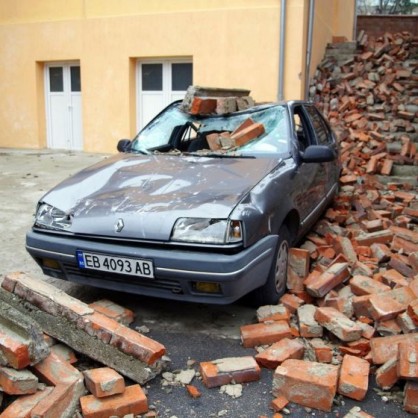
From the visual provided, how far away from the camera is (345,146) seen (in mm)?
8875

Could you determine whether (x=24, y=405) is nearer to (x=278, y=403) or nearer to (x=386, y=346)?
(x=278, y=403)

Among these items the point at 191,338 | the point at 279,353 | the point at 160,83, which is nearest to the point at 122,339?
the point at 191,338

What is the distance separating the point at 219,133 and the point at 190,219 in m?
1.71

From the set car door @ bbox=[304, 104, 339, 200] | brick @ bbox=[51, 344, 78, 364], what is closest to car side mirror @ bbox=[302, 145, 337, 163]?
car door @ bbox=[304, 104, 339, 200]

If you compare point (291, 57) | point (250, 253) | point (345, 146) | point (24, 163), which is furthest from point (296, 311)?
point (24, 163)

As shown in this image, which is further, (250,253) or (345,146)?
(345,146)

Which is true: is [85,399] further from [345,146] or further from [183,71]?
[183,71]

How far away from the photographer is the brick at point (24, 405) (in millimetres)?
2258

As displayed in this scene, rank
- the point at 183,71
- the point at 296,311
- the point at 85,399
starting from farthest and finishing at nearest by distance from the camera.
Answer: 1. the point at 183,71
2. the point at 296,311
3. the point at 85,399

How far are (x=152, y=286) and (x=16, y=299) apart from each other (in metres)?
0.85

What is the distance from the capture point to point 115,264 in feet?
10.4

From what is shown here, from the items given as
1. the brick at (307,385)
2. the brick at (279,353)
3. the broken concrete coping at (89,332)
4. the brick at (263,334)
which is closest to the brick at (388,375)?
the brick at (307,385)

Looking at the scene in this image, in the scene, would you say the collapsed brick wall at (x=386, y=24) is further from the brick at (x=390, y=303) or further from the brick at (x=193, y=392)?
the brick at (x=193, y=392)

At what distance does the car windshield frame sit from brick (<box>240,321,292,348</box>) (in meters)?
1.50
